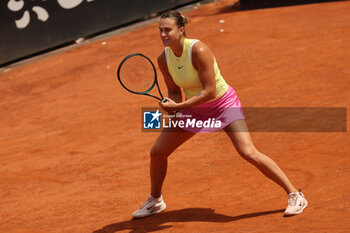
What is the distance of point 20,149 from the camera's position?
25.4 feet

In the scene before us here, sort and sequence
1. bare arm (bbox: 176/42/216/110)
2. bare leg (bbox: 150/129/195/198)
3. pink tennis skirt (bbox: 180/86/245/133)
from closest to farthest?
bare arm (bbox: 176/42/216/110) → pink tennis skirt (bbox: 180/86/245/133) → bare leg (bbox: 150/129/195/198)

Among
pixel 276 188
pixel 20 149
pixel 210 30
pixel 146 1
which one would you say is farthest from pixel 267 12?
pixel 276 188

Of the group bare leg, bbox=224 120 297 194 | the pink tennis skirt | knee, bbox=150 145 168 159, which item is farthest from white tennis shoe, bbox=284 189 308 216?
knee, bbox=150 145 168 159

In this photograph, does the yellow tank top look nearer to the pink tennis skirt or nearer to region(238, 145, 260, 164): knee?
the pink tennis skirt

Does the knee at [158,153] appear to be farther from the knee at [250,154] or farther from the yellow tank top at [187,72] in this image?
the knee at [250,154]

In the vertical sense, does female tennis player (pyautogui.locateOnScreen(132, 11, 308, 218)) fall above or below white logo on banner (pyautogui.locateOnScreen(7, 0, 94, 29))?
above

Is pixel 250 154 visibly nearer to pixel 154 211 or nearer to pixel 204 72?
pixel 204 72

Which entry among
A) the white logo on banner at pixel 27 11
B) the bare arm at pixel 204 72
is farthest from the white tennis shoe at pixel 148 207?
the white logo on banner at pixel 27 11

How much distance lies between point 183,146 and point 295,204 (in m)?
2.57

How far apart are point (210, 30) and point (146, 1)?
254 centimetres

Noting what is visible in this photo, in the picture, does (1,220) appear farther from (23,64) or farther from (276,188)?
(23,64)

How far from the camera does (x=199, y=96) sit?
14.6 ft

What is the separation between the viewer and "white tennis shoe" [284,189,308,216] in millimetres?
4590

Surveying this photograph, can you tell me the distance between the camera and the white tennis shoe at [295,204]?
459cm
